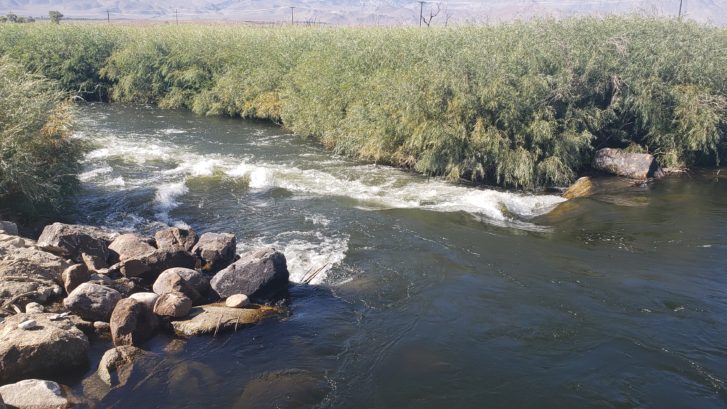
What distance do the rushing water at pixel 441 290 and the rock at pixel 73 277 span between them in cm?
216

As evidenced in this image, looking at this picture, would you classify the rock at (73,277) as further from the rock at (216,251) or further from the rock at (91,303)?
the rock at (216,251)

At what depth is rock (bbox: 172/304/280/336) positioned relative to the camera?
1255cm

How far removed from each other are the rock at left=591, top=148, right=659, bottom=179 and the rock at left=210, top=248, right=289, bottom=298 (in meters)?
18.2

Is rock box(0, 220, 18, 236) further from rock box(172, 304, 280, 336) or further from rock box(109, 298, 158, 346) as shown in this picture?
rock box(172, 304, 280, 336)

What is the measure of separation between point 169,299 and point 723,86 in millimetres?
27358

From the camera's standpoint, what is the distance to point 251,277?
14078 mm

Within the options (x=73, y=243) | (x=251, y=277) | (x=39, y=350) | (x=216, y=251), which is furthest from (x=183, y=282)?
(x=73, y=243)

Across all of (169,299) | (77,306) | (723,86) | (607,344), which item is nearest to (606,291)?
(607,344)

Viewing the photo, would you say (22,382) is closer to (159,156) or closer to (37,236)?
(37,236)

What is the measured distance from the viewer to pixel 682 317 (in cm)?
1359

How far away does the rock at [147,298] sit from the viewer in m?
12.7

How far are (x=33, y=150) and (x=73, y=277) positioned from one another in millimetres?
7484

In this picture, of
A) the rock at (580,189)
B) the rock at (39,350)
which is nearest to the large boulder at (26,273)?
the rock at (39,350)

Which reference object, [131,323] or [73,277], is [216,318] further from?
[73,277]
